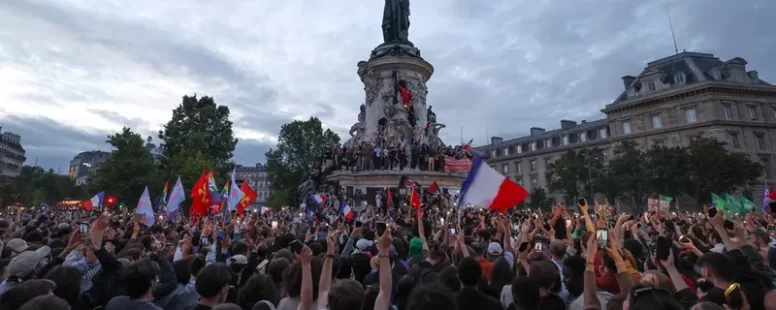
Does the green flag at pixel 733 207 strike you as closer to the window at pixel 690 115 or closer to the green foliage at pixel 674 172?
the green foliage at pixel 674 172

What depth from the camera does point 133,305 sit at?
3.78 m

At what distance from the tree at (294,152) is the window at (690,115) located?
1930 inches

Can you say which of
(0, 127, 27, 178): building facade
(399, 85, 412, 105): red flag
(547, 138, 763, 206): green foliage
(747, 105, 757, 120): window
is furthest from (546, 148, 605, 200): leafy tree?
(0, 127, 27, 178): building facade

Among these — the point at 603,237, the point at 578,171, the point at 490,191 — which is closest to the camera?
the point at 603,237

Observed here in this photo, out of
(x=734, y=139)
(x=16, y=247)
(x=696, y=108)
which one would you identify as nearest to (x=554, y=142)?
(x=696, y=108)

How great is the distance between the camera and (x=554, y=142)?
236 feet

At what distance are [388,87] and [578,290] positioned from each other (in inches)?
1371

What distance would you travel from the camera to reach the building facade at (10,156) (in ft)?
312

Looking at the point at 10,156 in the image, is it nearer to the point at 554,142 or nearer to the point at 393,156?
the point at 393,156

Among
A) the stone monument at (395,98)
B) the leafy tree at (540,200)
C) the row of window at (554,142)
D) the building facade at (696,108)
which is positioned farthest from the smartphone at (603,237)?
the row of window at (554,142)

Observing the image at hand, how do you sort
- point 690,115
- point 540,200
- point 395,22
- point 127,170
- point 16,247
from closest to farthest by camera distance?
point 16,247 < point 395,22 < point 127,170 < point 690,115 < point 540,200

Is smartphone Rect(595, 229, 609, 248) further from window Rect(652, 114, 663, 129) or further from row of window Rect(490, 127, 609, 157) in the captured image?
row of window Rect(490, 127, 609, 157)

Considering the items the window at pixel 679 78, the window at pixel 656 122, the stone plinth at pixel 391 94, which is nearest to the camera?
the stone plinth at pixel 391 94

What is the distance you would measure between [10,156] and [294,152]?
82100mm
